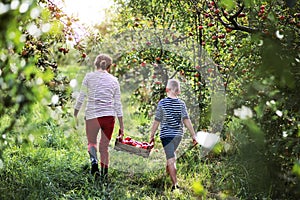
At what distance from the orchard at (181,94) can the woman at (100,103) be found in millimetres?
137

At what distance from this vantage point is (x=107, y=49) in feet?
20.4

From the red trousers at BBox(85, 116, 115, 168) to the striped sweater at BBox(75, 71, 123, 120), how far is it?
0.04 m

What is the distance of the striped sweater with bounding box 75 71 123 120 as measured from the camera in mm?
3881

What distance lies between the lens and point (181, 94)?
4953 millimetres

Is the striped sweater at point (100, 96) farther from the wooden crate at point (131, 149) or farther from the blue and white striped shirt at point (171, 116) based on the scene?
the blue and white striped shirt at point (171, 116)

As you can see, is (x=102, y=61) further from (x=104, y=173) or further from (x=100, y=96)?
(x=104, y=173)

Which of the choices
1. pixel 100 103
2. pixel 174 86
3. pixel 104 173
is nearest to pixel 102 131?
pixel 100 103

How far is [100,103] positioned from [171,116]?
1.87 ft

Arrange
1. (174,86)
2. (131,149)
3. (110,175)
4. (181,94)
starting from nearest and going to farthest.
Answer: (131,149), (174,86), (110,175), (181,94)

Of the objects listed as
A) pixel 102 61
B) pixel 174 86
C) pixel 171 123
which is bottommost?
pixel 171 123

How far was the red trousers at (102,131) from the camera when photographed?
12.8 feet

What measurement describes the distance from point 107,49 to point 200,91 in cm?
175

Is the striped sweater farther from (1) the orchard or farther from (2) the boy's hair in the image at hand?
(2) the boy's hair

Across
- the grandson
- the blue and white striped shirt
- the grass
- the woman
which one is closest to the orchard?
the grass
